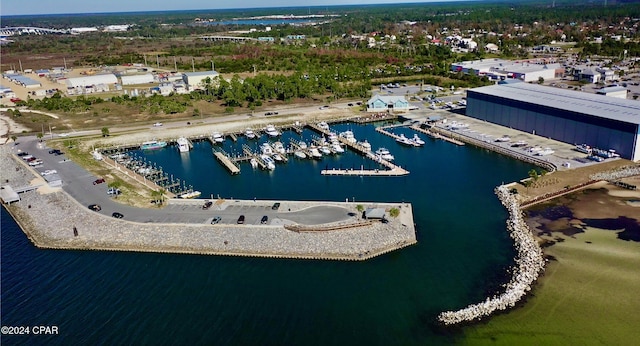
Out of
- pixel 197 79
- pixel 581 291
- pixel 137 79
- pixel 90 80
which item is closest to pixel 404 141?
pixel 581 291

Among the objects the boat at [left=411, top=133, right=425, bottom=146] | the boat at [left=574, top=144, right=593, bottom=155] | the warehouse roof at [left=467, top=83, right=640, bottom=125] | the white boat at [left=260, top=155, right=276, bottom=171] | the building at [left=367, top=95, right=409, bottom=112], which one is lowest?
the white boat at [left=260, top=155, right=276, bottom=171]

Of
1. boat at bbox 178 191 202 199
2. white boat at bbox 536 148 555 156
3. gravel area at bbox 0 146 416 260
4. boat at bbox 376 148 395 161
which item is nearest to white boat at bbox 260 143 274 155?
boat at bbox 376 148 395 161

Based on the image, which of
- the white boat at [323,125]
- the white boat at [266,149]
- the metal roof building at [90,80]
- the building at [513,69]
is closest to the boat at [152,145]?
the white boat at [266,149]

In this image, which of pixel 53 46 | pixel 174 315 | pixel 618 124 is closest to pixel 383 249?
pixel 174 315

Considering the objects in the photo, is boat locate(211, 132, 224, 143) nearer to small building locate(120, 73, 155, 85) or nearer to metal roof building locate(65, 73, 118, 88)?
small building locate(120, 73, 155, 85)

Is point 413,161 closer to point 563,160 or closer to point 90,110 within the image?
point 563,160

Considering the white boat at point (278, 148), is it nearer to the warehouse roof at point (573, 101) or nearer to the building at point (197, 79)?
the warehouse roof at point (573, 101)

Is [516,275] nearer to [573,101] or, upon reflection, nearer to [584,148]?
[584,148]
